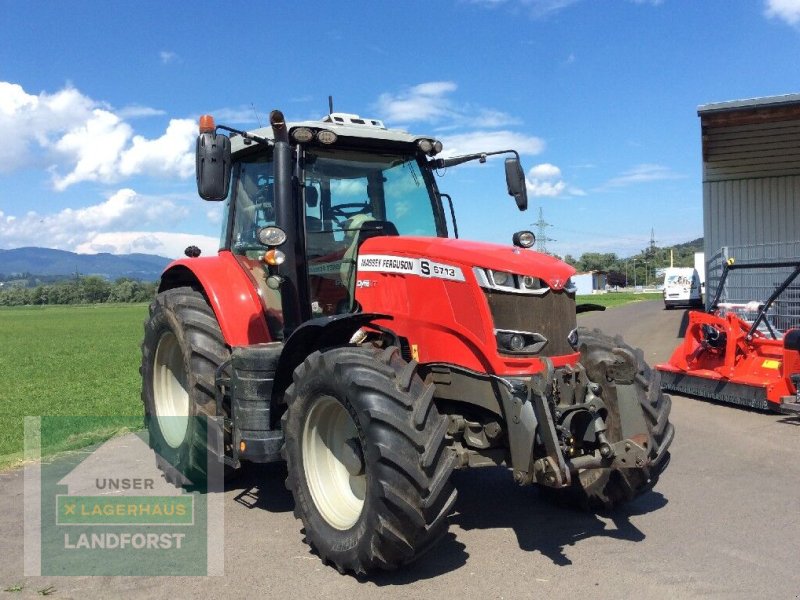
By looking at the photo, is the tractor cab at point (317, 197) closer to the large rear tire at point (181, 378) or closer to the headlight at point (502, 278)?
the large rear tire at point (181, 378)

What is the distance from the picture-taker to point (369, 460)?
369 centimetres

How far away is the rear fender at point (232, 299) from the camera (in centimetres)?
529

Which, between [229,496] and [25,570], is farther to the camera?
[229,496]

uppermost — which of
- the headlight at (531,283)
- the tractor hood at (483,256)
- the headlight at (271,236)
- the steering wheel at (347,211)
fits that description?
the steering wheel at (347,211)

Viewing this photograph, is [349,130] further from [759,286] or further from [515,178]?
[759,286]

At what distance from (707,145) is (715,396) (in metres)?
10.3

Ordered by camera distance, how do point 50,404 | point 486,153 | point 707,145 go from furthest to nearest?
point 707,145 → point 50,404 → point 486,153

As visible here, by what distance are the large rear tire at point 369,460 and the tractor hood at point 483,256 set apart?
0.69 m

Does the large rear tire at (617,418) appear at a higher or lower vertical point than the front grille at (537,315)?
lower

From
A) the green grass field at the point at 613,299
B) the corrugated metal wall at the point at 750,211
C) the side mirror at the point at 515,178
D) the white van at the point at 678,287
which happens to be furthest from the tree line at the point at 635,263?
the side mirror at the point at 515,178

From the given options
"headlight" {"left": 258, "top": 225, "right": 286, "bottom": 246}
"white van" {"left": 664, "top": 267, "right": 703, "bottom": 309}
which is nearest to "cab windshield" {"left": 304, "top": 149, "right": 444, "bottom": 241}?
"headlight" {"left": 258, "top": 225, "right": 286, "bottom": 246}

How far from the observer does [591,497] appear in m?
4.70

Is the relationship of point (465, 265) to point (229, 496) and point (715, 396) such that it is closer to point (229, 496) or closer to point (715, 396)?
point (229, 496)

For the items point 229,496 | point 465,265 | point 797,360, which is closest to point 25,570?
point 229,496
